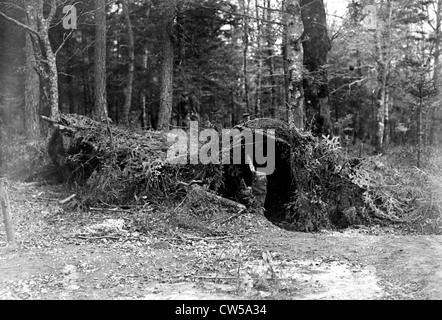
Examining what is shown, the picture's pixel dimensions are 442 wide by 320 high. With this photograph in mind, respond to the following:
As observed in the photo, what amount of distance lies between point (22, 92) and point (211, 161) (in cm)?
1532

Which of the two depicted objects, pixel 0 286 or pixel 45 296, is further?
pixel 0 286

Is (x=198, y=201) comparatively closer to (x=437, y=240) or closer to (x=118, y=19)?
(x=437, y=240)

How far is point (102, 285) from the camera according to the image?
5.57m

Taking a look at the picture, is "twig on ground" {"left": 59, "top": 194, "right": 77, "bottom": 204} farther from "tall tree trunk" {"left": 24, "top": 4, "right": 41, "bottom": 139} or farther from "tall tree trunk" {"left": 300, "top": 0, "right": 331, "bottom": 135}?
"tall tree trunk" {"left": 24, "top": 4, "right": 41, "bottom": 139}

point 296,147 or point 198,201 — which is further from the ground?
point 296,147

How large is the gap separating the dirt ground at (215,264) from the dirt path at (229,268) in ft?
0.04

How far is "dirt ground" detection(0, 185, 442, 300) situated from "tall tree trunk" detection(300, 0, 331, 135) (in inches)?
195

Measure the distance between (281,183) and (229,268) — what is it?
4497 mm

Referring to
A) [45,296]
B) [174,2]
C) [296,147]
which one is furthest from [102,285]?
[174,2]

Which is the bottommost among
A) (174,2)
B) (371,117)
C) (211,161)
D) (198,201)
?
(198,201)

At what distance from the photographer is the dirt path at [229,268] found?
5238 mm

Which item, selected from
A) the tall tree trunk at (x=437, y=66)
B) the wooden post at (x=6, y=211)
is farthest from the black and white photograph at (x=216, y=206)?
the tall tree trunk at (x=437, y=66)

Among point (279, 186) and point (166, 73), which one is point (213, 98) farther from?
point (279, 186)

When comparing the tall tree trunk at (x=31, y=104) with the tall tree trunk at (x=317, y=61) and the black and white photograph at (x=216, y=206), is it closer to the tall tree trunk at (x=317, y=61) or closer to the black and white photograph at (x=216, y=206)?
the black and white photograph at (x=216, y=206)
